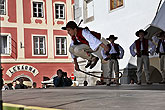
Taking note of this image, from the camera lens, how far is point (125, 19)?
14102mm

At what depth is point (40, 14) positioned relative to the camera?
28672mm

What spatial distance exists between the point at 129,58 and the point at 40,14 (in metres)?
16.1

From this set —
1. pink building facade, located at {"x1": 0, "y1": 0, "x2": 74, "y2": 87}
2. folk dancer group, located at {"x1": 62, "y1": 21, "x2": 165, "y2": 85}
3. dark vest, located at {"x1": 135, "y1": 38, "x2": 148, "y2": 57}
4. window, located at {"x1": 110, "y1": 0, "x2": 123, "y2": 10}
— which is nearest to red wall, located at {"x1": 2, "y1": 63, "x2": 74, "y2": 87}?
pink building facade, located at {"x1": 0, "y1": 0, "x2": 74, "y2": 87}

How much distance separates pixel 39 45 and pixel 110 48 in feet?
60.9

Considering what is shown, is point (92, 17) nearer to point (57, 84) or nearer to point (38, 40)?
point (57, 84)

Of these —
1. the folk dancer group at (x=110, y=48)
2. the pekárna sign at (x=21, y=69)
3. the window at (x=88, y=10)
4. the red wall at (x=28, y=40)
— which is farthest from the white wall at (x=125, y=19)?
the red wall at (x=28, y=40)

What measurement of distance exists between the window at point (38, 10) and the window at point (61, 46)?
7.26 feet

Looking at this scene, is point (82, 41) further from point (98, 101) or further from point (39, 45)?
point (39, 45)

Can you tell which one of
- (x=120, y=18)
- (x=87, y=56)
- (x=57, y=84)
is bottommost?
(x=57, y=84)

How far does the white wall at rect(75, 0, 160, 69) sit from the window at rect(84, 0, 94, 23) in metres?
0.63

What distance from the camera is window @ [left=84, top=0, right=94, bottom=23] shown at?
16922 mm

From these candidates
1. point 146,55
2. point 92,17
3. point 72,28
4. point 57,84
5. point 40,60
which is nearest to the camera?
point 72,28

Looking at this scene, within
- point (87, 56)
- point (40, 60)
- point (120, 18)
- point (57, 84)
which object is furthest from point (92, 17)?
point (40, 60)

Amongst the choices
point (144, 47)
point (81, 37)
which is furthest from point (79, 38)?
point (144, 47)
